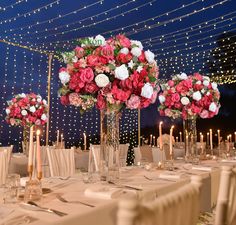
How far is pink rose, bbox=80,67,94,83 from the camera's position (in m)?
2.46

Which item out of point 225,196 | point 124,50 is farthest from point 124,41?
point 225,196

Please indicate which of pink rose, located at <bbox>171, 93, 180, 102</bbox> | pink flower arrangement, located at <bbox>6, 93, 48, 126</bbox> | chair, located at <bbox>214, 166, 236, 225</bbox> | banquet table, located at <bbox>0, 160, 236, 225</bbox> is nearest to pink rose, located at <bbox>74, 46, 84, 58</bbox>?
banquet table, located at <bbox>0, 160, 236, 225</bbox>

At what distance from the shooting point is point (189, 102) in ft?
13.6

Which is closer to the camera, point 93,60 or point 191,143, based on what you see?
point 93,60

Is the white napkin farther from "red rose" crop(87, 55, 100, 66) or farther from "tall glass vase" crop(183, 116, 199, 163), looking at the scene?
"tall glass vase" crop(183, 116, 199, 163)

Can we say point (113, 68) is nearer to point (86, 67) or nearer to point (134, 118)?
point (86, 67)

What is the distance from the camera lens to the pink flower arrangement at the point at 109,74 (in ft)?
8.09

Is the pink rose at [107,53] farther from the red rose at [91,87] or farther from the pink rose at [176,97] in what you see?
the pink rose at [176,97]

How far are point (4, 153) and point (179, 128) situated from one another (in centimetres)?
968

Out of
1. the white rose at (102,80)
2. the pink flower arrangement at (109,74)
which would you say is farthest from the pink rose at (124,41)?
the white rose at (102,80)

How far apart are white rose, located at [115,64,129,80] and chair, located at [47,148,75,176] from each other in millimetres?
1603

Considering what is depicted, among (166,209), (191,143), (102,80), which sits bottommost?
(166,209)

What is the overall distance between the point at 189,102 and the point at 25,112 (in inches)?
135

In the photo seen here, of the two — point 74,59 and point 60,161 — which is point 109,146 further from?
point 60,161
